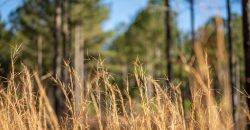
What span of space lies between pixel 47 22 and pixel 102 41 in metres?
5.61

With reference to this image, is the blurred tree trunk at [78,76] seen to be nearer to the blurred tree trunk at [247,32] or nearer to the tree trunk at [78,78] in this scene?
the tree trunk at [78,78]

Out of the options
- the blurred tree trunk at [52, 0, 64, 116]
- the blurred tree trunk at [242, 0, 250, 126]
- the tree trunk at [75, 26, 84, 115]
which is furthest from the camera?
the blurred tree trunk at [52, 0, 64, 116]

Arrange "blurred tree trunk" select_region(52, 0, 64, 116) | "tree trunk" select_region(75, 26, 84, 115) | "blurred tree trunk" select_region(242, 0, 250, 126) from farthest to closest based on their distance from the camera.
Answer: "blurred tree trunk" select_region(52, 0, 64, 116)
"blurred tree trunk" select_region(242, 0, 250, 126)
"tree trunk" select_region(75, 26, 84, 115)

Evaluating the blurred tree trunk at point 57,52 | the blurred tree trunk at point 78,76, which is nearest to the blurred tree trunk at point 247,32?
the blurred tree trunk at point 78,76

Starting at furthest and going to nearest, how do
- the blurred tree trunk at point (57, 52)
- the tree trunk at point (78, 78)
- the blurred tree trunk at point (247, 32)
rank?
the blurred tree trunk at point (57, 52), the blurred tree trunk at point (247, 32), the tree trunk at point (78, 78)

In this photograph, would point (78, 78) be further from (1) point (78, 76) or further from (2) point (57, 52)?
(2) point (57, 52)

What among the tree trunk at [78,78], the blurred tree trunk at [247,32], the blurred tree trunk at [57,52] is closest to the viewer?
the tree trunk at [78,78]

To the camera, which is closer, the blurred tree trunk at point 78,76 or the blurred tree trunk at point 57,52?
the blurred tree trunk at point 78,76

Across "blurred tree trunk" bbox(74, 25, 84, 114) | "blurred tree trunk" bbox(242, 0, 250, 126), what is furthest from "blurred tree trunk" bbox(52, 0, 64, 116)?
"blurred tree trunk" bbox(242, 0, 250, 126)

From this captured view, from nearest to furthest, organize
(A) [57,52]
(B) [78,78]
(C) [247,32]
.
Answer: (B) [78,78] < (C) [247,32] < (A) [57,52]

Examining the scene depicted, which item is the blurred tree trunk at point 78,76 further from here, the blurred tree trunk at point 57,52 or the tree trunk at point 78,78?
the blurred tree trunk at point 57,52

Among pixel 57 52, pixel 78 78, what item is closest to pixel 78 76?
pixel 78 78

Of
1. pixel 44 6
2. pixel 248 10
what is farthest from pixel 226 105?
pixel 44 6

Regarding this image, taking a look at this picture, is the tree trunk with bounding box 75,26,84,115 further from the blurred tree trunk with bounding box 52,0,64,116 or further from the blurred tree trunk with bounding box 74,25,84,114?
the blurred tree trunk with bounding box 52,0,64,116
